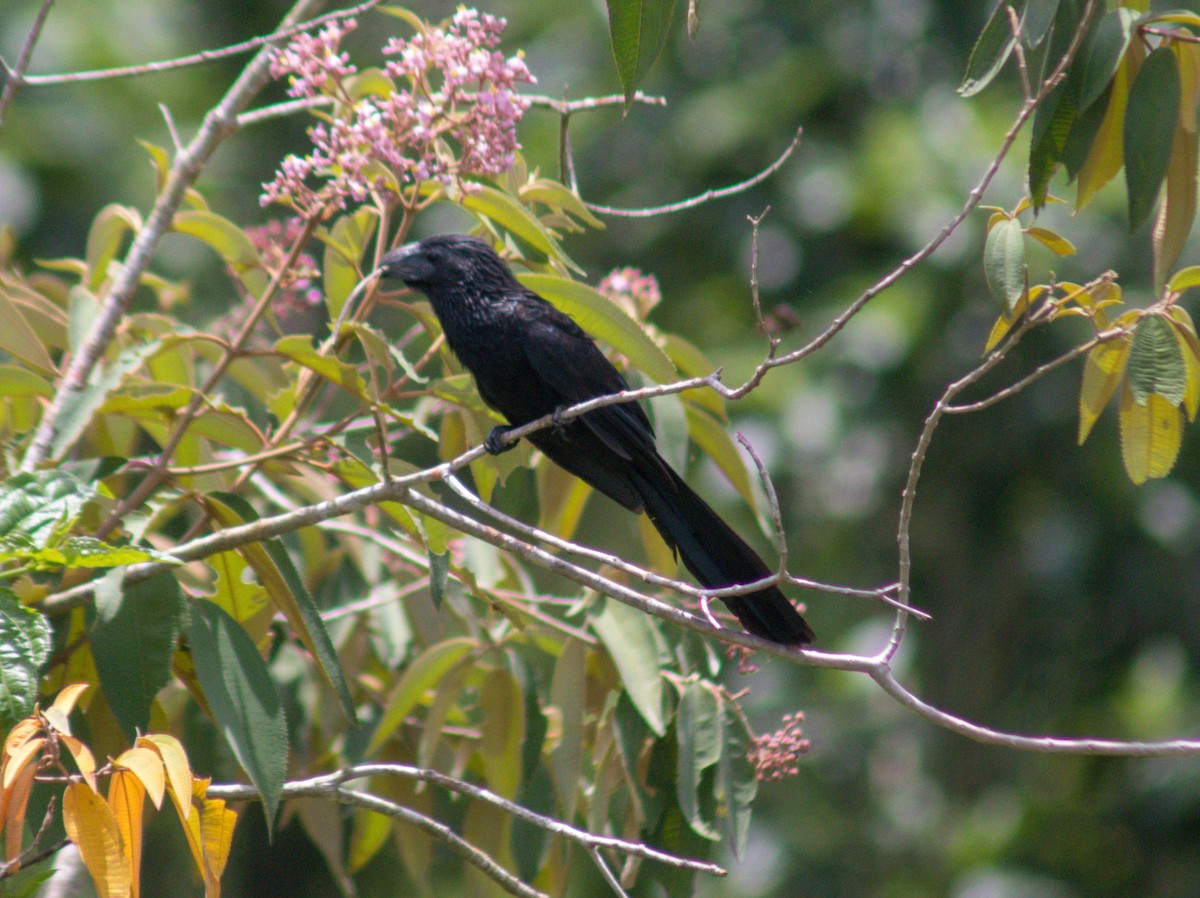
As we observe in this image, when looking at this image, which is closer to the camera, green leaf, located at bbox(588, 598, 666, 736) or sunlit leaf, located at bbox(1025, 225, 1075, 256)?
sunlit leaf, located at bbox(1025, 225, 1075, 256)

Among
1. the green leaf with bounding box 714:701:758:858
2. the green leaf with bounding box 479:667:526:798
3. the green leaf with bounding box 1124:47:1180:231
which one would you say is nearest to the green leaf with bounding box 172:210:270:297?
the green leaf with bounding box 479:667:526:798

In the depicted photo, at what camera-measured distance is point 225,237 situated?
117 inches

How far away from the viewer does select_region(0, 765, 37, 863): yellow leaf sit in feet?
5.85

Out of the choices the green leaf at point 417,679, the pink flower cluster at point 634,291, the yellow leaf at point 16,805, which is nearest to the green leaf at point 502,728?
the green leaf at point 417,679

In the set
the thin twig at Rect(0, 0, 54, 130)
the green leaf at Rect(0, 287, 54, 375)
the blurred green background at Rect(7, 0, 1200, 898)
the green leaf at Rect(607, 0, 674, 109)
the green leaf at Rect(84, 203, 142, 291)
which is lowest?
the blurred green background at Rect(7, 0, 1200, 898)

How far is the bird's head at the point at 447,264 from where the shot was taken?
3439mm

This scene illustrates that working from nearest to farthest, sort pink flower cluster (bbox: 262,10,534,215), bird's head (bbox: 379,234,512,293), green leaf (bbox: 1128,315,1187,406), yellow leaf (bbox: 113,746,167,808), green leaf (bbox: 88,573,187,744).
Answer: yellow leaf (bbox: 113,746,167,808)
green leaf (bbox: 1128,315,1187,406)
green leaf (bbox: 88,573,187,744)
pink flower cluster (bbox: 262,10,534,215)
bird's head (bbox: 379,234,512,293)

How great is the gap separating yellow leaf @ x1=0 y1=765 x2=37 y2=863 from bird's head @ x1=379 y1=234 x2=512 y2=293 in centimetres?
180

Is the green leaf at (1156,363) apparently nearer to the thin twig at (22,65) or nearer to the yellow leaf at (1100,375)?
the yellow leaf at (1100,375)

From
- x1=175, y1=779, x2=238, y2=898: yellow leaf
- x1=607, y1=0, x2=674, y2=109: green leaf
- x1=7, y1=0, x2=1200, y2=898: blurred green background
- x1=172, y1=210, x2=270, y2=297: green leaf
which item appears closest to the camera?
x1=175, y1=779, x2=238, y2=898: yellow leaf

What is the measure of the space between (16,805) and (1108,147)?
201 cm

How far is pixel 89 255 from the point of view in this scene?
11.1ft

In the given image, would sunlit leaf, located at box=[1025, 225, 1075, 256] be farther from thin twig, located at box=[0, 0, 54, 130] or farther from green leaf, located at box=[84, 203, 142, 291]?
green leaf, located at box=[84, 203, 142, 291]

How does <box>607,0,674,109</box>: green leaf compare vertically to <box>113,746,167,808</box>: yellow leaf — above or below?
above
